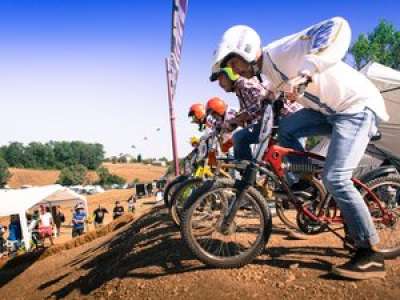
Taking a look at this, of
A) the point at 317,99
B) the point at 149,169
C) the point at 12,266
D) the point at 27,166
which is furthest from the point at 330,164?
the point at 27,166

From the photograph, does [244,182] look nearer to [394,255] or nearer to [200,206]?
[200,206]

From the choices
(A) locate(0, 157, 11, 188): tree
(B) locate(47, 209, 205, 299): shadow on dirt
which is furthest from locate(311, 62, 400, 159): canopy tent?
(A) locate(0, 157, 11, 188): tree

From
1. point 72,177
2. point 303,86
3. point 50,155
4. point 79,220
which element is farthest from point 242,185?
point 50,155

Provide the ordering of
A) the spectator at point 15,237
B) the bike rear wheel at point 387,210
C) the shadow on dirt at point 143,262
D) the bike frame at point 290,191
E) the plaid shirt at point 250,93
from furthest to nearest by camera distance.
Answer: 1. the spectator at point 15,237
2. the plaid shirt at point 250,93
3. the shadow on dirt at point 143,262
4. the bike rear wheel at point 387,210
5. the bike frame at point 290,191

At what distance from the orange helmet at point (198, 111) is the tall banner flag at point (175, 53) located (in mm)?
2580

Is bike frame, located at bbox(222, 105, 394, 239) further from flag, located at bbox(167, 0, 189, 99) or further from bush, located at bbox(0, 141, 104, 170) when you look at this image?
bush, located at bbox(0, 141, 104, 170)

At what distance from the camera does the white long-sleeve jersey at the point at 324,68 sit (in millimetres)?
3389

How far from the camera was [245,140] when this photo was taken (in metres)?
4.74

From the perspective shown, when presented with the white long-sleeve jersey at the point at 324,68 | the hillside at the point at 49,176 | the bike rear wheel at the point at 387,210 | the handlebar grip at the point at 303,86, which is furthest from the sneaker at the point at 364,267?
the hillside at the point at 49,176

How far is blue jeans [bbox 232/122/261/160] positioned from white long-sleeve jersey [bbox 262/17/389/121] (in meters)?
0.93

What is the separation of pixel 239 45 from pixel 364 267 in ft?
7.45

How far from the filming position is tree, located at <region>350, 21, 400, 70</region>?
43.8 meters

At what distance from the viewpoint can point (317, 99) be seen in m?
3.70

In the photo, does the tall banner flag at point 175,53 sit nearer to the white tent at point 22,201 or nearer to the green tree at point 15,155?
the white tent at point 22,201
